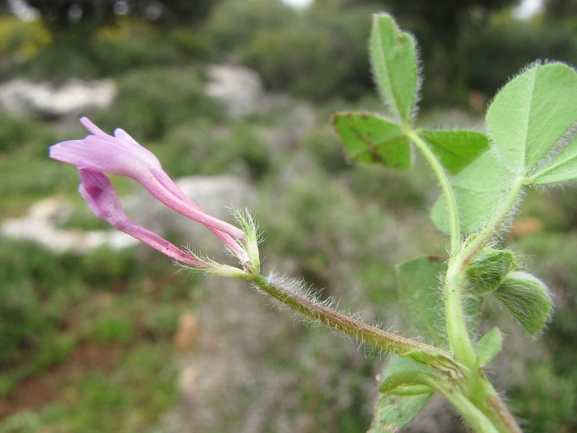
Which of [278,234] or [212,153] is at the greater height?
[278,234]

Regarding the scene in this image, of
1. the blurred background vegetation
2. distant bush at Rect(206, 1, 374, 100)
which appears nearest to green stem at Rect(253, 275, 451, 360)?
the blurred background vegetation

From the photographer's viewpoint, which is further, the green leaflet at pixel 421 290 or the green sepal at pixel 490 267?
the green leaflet at pixel 421 290

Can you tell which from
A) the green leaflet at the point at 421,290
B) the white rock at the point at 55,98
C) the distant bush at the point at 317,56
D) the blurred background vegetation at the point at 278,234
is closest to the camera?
the green leaflet at the point at 421,290

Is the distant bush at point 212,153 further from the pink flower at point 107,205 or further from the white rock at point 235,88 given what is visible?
the pink flower at point 107,205

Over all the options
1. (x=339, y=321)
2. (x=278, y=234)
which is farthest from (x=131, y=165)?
(x=278, y=234)

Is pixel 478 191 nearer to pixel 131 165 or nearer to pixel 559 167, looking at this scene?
pixel 559 167

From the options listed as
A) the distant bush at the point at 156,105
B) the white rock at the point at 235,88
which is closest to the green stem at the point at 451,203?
the distant bush at the point at 156,105

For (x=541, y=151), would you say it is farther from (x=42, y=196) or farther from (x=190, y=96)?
(x=190, y=96)
